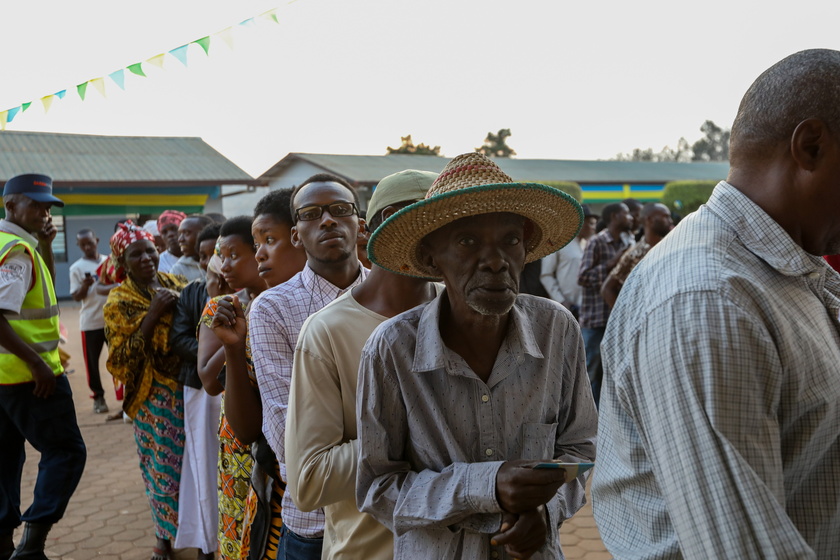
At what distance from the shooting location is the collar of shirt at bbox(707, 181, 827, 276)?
138 cm

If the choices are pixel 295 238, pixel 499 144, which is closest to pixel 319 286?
pixel 295 238

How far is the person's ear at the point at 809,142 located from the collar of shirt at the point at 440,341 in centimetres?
79

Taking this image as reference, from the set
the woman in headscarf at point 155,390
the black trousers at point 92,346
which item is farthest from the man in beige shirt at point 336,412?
the black trousers at point 92,346

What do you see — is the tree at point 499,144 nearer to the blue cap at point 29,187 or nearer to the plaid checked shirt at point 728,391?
the blue cap at point 29,187

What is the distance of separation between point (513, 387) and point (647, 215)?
5350 millimetres

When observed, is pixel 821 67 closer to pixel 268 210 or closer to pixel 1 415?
pixel 268 210

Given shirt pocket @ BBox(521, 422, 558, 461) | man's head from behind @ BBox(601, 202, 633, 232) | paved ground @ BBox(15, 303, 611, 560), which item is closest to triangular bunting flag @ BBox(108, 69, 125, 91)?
paved ground @ BBox(15, 303, 611, 560)

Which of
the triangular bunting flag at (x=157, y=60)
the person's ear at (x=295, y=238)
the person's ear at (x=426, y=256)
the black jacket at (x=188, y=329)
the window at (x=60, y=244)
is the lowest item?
the window at (x=60, y=244)

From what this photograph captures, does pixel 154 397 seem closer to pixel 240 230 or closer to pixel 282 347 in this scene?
pixel 240 230

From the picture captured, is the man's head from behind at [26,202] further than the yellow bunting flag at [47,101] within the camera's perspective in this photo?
No

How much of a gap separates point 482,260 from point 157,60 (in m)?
4.66

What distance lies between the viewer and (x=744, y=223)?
1425 millimetres

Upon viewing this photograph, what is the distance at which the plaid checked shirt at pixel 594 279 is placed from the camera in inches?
291

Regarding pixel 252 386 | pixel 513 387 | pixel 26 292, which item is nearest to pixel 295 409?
pixel 513 387
